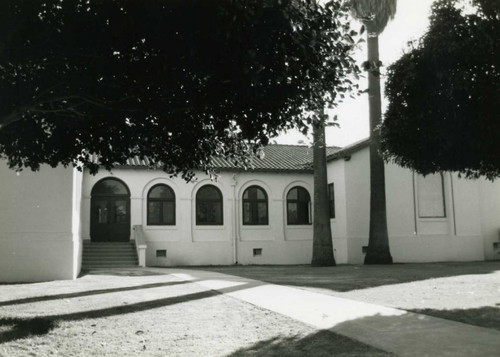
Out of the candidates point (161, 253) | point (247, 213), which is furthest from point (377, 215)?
point (161, 253)

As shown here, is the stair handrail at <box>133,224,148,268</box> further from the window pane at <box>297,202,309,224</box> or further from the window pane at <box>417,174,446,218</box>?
the window pane at <box>417,174,446,218</box>

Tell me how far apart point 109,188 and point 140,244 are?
3566mm

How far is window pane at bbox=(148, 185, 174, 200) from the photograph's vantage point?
24734 mm

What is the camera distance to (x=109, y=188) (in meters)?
24.2

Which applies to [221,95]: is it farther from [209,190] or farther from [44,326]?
[209,190]

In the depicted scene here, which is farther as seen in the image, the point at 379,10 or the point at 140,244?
the point at 379,10

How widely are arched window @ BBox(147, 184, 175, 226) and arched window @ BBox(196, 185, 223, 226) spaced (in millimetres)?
1219

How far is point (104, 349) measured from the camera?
21.1 ft

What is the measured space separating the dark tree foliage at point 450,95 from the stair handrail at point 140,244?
1353 centimetres

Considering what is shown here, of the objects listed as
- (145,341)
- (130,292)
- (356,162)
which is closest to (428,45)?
(145,341)

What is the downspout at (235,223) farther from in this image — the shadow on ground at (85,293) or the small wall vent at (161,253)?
the shadow on ground at (85,293)

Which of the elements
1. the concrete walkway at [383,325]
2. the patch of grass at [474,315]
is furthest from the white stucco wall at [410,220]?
the patch of grass at [474,315]

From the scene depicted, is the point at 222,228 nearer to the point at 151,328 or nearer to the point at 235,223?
the point at 235,223

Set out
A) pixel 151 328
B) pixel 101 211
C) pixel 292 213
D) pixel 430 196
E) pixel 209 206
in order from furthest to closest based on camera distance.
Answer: pixel 292 213, pixel 430 196, pixel 209 206, pixel 101 211, pixel 151 328
